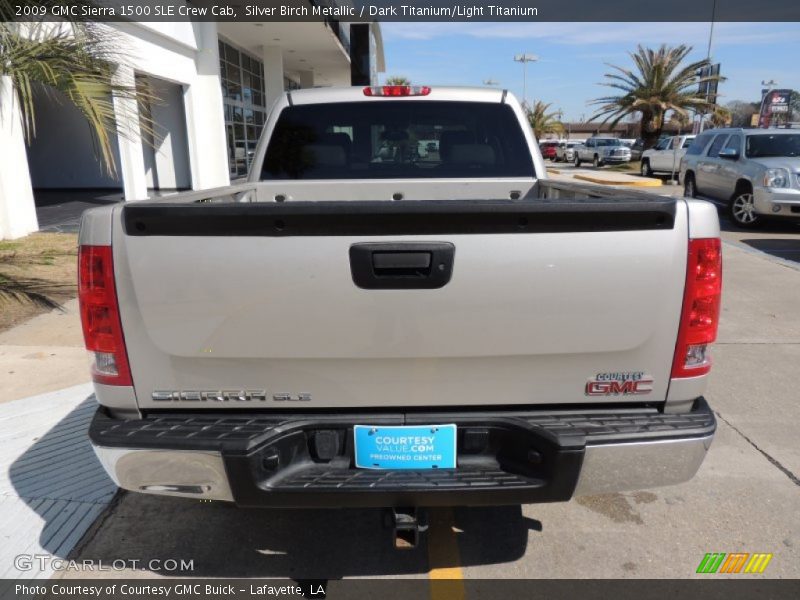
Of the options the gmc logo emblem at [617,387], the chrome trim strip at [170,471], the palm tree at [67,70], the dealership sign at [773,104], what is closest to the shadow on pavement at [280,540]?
the chrome trim strip at [170,471]

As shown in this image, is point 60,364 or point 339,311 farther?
point 60,364

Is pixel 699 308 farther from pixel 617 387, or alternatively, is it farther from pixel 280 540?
pixel 280 540

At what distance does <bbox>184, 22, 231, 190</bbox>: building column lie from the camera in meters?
15.8

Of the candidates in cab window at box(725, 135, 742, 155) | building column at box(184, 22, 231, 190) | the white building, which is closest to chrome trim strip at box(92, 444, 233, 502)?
the white building

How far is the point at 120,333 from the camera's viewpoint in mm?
2115

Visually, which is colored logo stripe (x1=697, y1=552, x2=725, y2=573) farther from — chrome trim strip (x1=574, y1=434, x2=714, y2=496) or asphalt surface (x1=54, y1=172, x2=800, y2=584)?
chrome trim strip (x1=574, y1=434, x2=714, y2=496)

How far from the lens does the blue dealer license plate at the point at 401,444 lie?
2.17 m

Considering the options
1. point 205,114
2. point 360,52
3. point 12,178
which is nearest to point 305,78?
point 360,52

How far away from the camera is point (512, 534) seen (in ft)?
9.78

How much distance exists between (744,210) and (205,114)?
1297 cm

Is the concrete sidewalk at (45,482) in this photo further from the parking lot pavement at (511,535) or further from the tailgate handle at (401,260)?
the tailgate handle at (401,260)

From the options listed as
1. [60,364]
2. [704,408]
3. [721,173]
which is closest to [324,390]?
[704,408]

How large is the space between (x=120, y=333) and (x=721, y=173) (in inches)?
523

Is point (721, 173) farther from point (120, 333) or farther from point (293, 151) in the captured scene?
point (120, 333)
